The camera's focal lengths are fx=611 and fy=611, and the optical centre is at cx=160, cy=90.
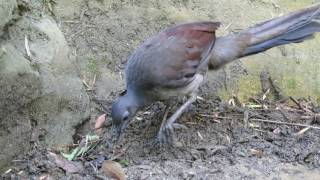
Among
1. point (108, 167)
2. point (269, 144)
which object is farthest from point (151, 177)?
point (269, 144)

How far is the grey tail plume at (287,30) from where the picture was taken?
560cm

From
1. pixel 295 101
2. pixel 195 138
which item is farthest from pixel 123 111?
pixel 295 101

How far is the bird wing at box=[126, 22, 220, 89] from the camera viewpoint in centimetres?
521

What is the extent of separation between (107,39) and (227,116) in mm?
1476

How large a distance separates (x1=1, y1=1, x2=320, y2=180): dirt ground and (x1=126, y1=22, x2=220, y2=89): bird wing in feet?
1.57

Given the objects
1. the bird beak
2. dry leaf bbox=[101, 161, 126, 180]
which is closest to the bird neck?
the bird beak

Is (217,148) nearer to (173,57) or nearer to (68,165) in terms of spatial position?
(173,57)

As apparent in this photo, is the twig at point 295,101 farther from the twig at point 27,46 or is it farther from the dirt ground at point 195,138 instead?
the twig at point 27,46

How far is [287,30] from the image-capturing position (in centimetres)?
561

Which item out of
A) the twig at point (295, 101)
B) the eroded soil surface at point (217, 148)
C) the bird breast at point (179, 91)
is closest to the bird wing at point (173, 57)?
the bird breast at point (179, 91)

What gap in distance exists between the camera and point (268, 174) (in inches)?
184

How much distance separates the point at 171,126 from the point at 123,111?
1.50ft

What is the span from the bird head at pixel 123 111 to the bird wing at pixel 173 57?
150 millimetres

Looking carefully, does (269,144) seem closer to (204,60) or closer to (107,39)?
(204,60)
